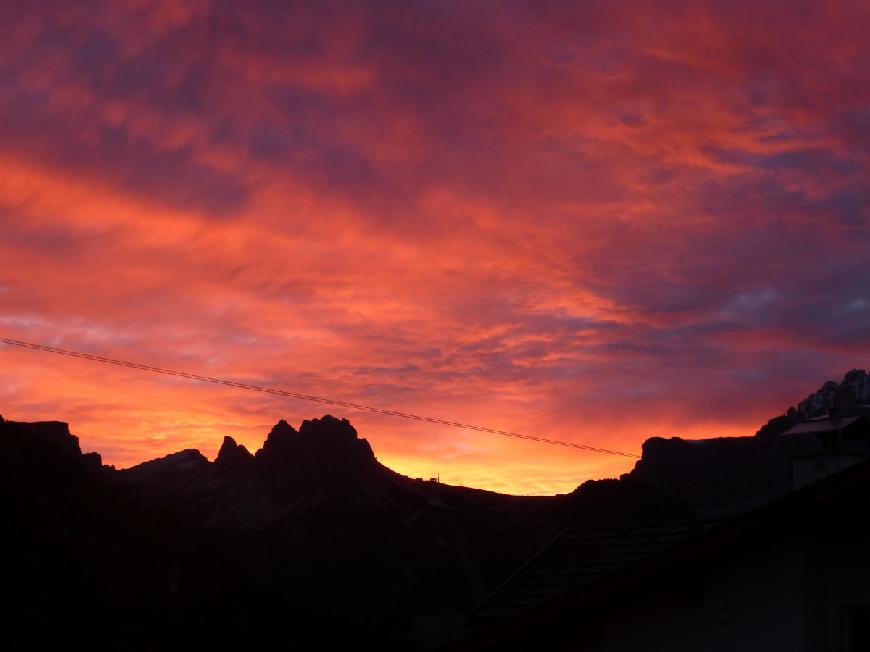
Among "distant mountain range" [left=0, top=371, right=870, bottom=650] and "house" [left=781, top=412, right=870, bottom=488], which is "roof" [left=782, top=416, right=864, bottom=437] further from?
"distant mountain range" [left=0, top=371, right=870, bottom=650]

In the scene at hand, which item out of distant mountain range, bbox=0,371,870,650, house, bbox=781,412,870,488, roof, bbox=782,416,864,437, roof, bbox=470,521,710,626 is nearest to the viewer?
roof, bbox=470,521,710,626

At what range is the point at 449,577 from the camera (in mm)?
126875

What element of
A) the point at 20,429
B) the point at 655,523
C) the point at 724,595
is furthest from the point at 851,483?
the point at 20,429

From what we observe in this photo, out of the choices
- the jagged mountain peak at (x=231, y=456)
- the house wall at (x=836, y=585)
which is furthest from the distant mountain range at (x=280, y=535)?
the house wall at (x=836, y=585)

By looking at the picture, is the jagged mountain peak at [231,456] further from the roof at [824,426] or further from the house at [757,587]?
the house at [757,587]

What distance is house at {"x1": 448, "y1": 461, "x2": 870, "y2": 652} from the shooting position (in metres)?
10.0

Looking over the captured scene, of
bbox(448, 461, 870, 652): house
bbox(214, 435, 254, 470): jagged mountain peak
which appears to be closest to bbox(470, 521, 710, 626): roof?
bbox(448, 461, 870, 652): house

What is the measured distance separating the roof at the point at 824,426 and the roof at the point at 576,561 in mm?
5532

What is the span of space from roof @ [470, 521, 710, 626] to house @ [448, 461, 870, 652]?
4.45 meters

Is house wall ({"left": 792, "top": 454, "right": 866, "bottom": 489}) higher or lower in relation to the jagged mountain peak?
lower

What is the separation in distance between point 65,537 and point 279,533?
312 feet

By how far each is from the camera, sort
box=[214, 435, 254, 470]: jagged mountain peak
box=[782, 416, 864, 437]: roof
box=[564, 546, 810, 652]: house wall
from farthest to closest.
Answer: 1. box=[214, 435, 254, 470]: jagged mountain peak
2. box=[782, 416, 864, 437]: roof
3. box=[564, 546, 810, 652]: house wall

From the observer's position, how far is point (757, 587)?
1039 cm

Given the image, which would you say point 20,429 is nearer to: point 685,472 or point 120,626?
point 120,626
